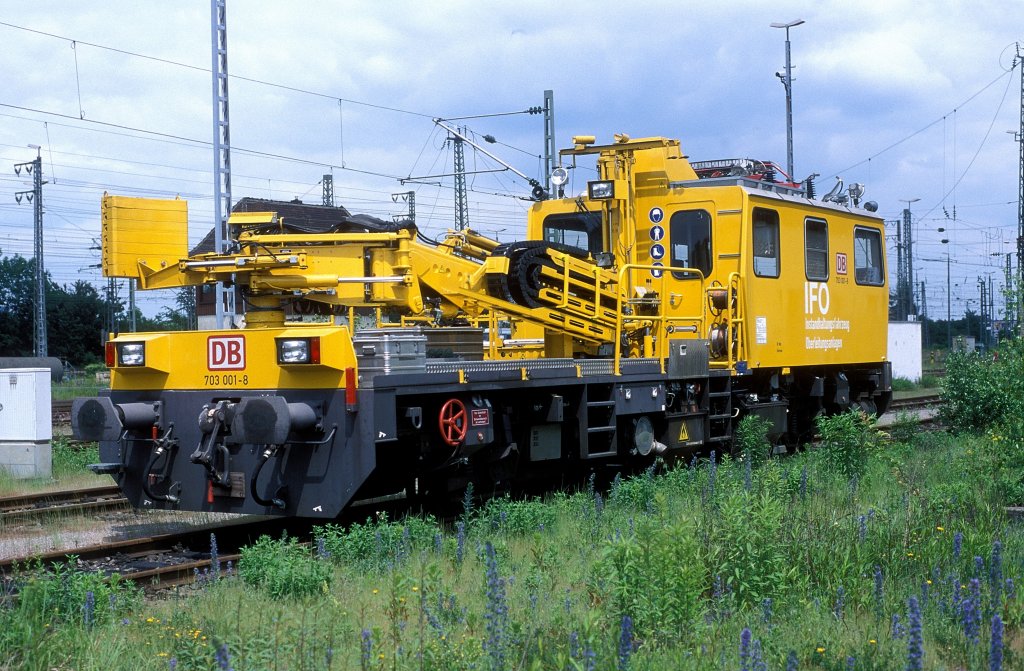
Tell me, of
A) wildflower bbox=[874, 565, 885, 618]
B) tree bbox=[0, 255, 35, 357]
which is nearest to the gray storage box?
wildflower bbox=[874, 565, 885, 618]

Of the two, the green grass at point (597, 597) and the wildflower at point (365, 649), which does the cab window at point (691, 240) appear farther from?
the wildflower at point (365, 649)

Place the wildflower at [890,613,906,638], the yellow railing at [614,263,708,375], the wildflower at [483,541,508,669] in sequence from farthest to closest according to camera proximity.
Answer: the yellow railing at [614,263,708,375]
the wildflower at [890,613,906,638]
the wildflower at [483,541,508,669]

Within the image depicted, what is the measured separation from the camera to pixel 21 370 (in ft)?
47.7

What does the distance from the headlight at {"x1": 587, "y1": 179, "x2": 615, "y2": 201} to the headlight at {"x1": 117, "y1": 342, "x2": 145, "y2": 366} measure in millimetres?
5683

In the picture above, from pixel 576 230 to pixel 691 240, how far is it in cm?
138

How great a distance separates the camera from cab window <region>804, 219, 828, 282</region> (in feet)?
45.2

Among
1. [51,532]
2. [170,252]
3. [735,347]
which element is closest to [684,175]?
[735,347]

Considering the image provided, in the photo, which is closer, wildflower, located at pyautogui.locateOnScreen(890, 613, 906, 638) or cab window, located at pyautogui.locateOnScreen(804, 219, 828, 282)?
wildflower, located at pyautogui.locateOnScreen(890, 613, 906, 638)

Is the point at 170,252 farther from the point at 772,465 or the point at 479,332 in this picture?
the point at 772,465

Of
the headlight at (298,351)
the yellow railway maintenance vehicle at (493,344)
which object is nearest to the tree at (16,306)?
the yellow railway maintenance vehicle at (493,344)

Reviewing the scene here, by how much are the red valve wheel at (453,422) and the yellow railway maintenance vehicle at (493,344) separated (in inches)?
0.8

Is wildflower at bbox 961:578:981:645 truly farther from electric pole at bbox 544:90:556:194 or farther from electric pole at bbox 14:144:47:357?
electric pole at bbox 14:144:47:357

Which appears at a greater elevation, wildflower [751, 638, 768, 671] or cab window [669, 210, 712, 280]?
cab window [669, 210, 712, 280]

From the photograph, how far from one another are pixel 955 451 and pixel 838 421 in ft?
9.28
